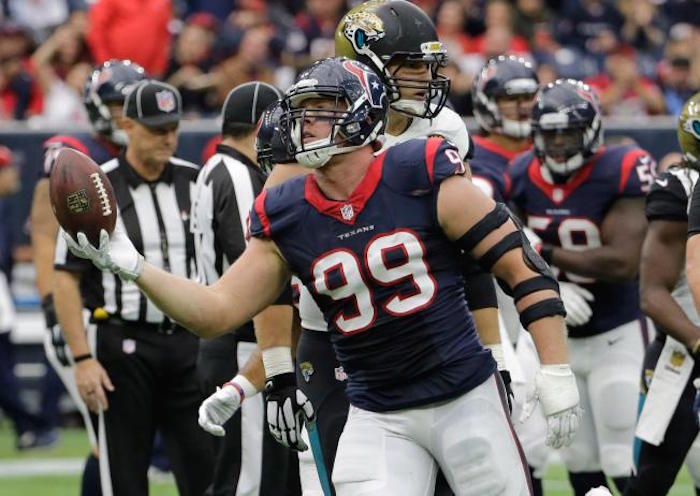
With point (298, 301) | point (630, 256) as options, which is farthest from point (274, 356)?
point (630, 256)

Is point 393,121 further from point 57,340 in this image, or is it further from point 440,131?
point 57,340

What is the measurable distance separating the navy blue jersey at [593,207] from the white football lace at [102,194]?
9.98 feet

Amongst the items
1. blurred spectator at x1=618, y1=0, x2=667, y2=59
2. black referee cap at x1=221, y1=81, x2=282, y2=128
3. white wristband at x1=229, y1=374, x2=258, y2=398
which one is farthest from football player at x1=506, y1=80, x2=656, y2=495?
blurred spectator at x1=618, y1=0, x2=667, y2=59

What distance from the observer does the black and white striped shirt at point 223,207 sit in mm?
5441

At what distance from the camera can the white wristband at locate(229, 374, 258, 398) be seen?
4853 mm

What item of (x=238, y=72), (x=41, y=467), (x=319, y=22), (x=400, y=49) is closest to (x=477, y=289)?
(x=400, y=49)

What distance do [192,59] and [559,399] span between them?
8829 millimetres

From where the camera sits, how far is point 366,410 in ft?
13.8

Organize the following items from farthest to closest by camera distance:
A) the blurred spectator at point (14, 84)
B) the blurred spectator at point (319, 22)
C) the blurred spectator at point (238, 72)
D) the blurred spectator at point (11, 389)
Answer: the blurred spectator at point (319, 22), the blurred spectator at point (14, 84), the blurred spectator at point (238, 72), the blurred spectator at point (11, 389)

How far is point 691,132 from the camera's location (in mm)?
5340

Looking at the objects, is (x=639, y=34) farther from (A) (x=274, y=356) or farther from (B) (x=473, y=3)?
(A) (x=274, y=356)

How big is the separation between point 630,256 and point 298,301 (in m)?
1.86

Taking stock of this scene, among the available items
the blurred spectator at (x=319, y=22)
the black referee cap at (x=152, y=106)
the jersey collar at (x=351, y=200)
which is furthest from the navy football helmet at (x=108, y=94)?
the blurred spectator at (x=319, y=22)

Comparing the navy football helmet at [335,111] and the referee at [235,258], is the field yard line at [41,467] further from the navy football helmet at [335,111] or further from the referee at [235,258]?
the navy football helmet at [335,111]
